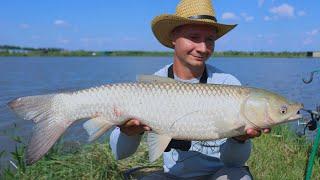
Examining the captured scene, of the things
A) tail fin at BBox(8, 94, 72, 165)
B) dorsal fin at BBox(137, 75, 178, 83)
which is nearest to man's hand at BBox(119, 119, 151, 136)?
dorsal fin at BBox(137, 75, 178, 83)

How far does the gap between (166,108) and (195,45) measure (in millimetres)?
785

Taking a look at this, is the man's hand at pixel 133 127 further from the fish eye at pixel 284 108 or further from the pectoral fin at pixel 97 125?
the fish eye at pixel 284 108

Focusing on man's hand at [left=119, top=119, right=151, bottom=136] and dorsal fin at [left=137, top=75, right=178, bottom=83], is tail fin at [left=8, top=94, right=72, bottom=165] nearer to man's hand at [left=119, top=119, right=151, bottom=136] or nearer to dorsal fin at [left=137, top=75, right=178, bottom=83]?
man's hand at [left=119, top=119, right=151, bottom=136]

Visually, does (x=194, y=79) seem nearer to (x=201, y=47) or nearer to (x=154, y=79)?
(x=201, y=47)

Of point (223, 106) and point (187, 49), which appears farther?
point (187, 49)

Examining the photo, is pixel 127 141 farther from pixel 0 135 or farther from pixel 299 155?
pixel 0 135

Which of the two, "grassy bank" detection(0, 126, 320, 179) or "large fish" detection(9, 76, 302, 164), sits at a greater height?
"large fish" detection(9, 76, 302, 164)

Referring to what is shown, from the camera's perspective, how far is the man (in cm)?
384

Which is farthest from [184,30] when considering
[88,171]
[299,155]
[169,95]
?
[299,155]

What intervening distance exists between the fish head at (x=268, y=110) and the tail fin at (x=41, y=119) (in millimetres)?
1254

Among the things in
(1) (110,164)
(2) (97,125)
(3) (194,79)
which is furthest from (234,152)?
(1) (110,164)

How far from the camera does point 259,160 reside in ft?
20.6

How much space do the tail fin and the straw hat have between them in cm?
119

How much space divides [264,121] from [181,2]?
4.96ft
